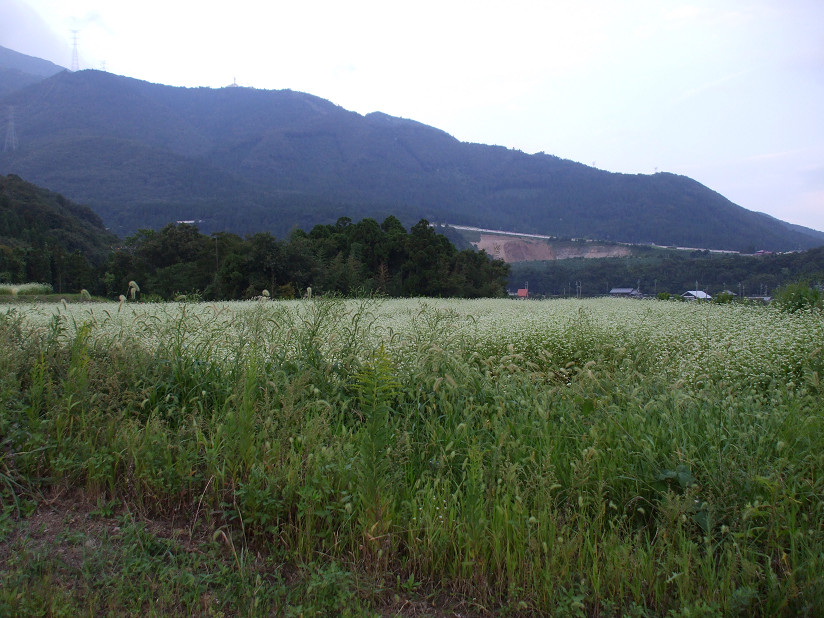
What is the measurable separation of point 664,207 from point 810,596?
105 metres

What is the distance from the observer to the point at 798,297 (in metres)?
12.4

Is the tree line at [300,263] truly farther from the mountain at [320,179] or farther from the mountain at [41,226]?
the mountain at [320,179]

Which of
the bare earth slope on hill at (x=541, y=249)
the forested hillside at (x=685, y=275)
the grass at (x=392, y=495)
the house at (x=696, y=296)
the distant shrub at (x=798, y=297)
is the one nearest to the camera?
the grass at (x=392, y=495)

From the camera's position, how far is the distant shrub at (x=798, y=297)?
11719 mm

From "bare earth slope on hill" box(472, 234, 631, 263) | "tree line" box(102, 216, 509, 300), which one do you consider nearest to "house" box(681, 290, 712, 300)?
"tree line" box(102, 216, 509, 300)

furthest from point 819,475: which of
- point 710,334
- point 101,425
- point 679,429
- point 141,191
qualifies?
point 141,191

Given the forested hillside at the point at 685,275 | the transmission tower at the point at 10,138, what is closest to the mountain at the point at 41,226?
the forested hillside at the point at 685,275

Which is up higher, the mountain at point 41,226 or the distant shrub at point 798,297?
the mountain at point 41,226

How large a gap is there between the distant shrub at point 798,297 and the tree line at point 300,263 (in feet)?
58.1

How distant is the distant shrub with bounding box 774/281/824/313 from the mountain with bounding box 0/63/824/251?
58.7 metres

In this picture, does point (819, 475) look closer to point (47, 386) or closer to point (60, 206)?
point (47, 386)

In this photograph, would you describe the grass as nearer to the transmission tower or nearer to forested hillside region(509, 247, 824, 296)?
forested hillside region(509, 247, 824, 296)

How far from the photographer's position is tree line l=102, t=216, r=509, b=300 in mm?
27578

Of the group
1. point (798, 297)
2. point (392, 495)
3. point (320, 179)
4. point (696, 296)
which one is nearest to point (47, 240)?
point (696, 296)
